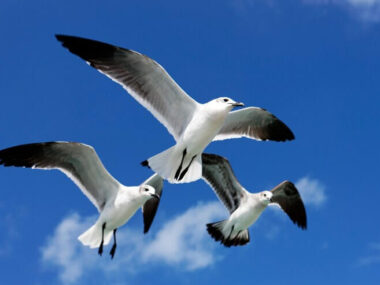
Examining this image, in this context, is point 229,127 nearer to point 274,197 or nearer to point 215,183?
point 215,183

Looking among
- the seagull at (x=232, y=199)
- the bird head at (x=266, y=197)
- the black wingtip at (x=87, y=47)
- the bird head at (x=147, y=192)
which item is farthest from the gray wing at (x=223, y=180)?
the black wingtip at (x=87, y=47)

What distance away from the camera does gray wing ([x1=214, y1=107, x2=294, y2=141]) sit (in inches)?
445

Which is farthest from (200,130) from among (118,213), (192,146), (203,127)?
(118,213)

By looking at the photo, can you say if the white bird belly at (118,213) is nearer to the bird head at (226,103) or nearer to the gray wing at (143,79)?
the gray wing at (143,79)

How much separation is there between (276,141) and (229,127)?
93 cm

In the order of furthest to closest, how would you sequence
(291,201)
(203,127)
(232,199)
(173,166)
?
(291,201) < (232,199) < (173,166) < (203,127)

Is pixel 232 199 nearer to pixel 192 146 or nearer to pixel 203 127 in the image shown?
pixel 192 146

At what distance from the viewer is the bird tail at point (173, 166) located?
945 centimetres

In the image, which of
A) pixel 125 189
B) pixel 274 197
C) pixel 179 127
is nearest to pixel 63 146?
pixel 125 189

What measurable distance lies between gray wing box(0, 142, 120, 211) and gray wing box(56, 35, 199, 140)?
4.43 ft

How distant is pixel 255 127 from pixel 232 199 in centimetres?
209

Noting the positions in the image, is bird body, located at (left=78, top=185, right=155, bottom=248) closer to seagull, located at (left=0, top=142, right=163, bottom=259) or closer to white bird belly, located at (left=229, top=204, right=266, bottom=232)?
seagull, located at (left=0, top=142, right=163, bottom=259)

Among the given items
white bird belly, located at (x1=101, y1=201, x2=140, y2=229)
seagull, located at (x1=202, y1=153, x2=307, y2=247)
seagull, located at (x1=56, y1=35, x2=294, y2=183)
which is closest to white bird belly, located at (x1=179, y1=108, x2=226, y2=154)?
seagull, located at (x1=56, y1=35, x2=294, y2=183)

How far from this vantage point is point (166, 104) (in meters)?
9.59
